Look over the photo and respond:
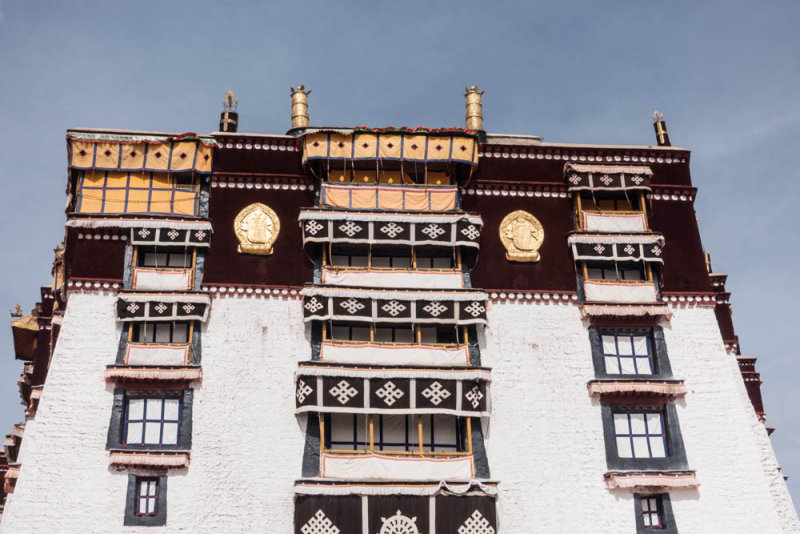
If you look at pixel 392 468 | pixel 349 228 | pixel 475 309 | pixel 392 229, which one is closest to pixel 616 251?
pixel 475 309

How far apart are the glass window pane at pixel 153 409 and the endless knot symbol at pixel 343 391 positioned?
5377 millimetres

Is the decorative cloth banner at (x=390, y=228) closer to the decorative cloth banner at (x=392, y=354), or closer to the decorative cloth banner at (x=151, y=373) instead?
the decorative cloth banner at (x=392, y=354)

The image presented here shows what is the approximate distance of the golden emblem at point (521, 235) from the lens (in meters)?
34.3

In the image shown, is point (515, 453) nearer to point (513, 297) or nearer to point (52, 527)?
point (513, 297)

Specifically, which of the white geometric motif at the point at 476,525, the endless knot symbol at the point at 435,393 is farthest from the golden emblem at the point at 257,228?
the white geometric motif at the point at 476,525

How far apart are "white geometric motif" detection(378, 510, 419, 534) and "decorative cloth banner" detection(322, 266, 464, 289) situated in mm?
7633

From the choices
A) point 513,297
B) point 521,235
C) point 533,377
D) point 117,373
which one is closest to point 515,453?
point 533,377

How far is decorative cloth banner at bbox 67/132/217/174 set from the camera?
34.0 metres

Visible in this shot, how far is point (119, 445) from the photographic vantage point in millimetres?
29969

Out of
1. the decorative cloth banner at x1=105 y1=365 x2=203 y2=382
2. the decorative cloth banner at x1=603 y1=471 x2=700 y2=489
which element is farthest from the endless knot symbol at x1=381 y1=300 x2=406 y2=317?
the decorative cloth banner at x1=603 y1=471 x2=700 y2=489

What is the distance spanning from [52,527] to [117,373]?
15.8ft

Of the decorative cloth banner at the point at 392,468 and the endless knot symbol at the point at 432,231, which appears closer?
the decorative cloth banner at the point at 392,468

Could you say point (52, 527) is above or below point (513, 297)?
below

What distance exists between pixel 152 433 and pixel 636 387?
15.3 meters
